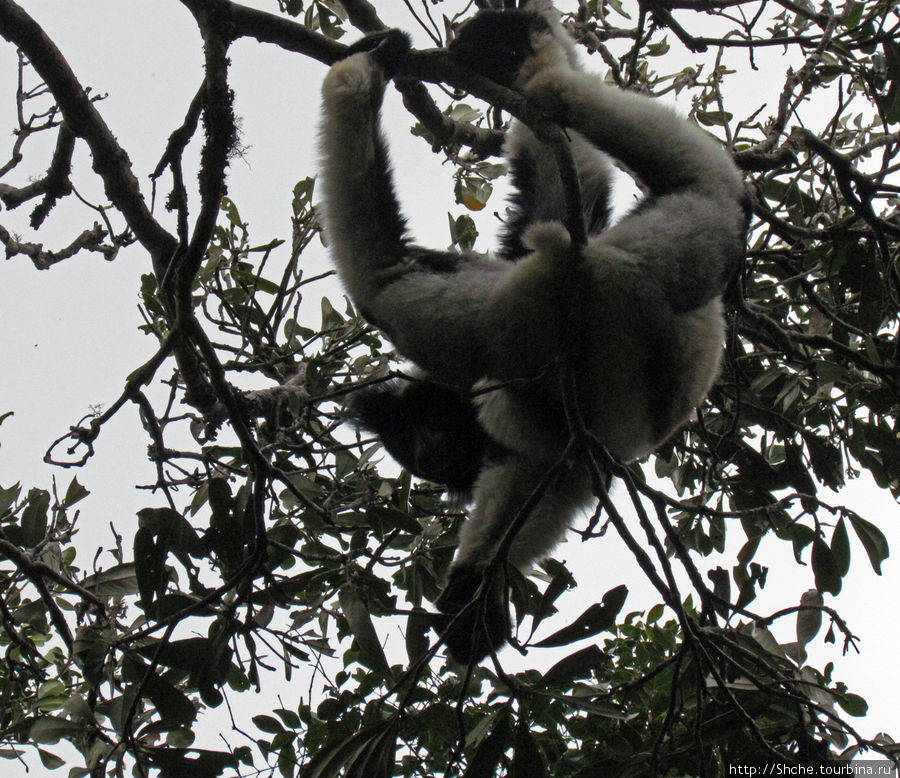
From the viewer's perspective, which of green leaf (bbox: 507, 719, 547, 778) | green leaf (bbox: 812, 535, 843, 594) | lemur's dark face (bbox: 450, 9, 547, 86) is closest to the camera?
green leaf (bbox: 507, 719, 547, 778)

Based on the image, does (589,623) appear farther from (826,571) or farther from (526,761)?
(826,571)

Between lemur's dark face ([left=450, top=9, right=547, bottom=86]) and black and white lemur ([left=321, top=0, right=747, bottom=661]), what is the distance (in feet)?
0.03

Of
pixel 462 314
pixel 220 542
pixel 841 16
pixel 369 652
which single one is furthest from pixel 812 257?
pixel 220 542

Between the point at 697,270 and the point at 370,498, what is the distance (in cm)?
187

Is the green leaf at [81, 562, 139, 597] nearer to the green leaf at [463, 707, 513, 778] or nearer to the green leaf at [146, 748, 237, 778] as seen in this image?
the green leaf at [146, 748, 237, 778]

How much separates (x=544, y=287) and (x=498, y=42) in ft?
4.31

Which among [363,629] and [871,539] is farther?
[871,539]

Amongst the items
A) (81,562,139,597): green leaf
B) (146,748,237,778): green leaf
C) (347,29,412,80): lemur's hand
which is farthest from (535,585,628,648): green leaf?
(347,29,412,80): lemur's hand

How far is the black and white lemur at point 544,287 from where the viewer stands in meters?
3.26

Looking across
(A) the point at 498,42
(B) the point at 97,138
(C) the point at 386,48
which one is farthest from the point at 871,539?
(B) the point at 97,138

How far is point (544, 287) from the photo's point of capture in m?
3.23

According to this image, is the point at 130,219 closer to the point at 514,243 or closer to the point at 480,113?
the point at 514,243

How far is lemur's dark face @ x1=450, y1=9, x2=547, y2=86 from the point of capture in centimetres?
359

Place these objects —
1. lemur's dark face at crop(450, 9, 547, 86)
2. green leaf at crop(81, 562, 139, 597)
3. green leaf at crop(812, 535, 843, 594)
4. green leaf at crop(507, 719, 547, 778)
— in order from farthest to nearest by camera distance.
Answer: green leaf at crop(812, 535, 843, 594) → green leaf at crop(81, 562, 139, 597) → lemur's dark face at crop(450, 9, 547, 86) → green leaf at crop(507, 719, 547, 778)
